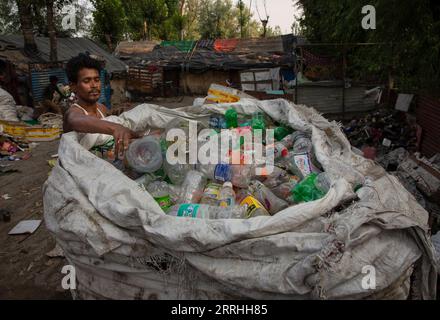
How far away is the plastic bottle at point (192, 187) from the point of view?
204cm

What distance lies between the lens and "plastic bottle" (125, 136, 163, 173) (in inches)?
88.7

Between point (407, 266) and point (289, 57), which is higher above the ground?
point (289, 57)

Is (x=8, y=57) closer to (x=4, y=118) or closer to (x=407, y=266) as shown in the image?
(x=4, y=118)

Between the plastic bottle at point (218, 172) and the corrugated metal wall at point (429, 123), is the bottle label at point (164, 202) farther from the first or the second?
the corrugated metal wall at point (429, 123)

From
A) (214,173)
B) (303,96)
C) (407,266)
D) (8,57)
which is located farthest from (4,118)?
(407,266)

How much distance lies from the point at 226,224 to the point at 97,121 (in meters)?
1.17

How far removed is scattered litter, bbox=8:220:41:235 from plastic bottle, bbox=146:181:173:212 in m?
2.41

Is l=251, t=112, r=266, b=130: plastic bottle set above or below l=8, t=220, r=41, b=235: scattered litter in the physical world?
above

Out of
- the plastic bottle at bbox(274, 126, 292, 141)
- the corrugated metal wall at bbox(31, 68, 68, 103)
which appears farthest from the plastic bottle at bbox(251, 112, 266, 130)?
the corrugated metal wall at bbox(31, 68, 68, 103)

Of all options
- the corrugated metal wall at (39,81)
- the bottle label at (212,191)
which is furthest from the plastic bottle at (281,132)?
the corrugated metal wall at (39,81)

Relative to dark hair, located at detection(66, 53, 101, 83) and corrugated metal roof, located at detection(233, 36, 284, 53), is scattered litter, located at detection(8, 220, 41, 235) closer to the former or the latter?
dark hair, located at detection(66, 53, 101, 83)

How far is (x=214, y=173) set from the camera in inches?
88.6

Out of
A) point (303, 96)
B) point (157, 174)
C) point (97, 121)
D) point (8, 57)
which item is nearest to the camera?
point (97, 121)
